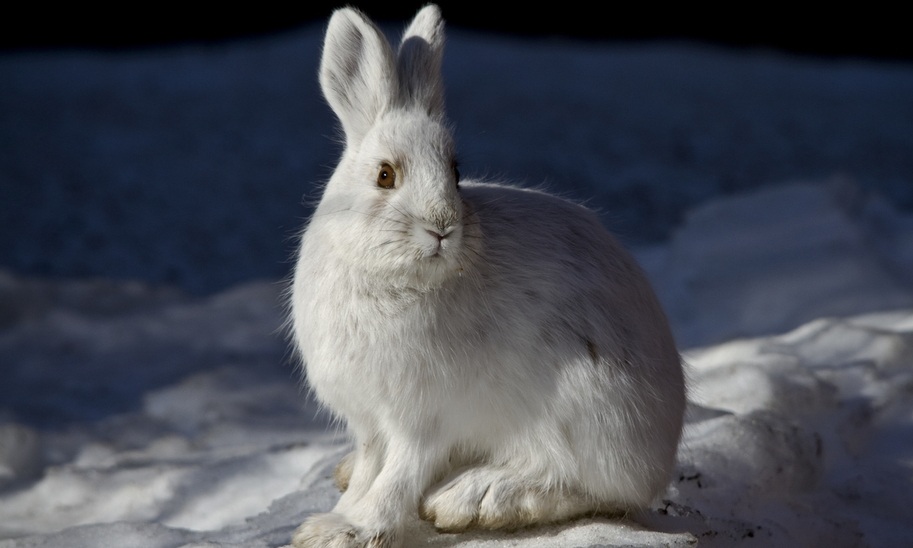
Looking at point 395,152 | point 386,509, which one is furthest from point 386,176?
point 386,509

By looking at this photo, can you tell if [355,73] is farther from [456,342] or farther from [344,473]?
[344,473]

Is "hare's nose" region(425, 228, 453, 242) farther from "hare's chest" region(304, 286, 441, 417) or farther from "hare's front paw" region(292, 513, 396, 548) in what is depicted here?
"hare's front paw" region(292, 513, 396, 548)

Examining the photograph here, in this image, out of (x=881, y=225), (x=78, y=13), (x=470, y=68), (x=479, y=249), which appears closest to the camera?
(x=479, y=249)

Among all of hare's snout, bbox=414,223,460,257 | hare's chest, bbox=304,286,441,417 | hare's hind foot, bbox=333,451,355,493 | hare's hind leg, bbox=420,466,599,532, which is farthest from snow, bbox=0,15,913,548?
hare's snout, bbox=414,223,460,257

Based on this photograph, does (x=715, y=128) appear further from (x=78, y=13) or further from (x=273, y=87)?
(x=78, y=13)

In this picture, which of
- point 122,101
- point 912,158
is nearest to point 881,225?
point 912,158

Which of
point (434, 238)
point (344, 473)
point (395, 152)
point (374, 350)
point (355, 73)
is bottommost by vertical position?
point (344, 473)
